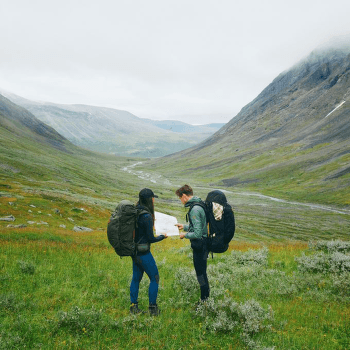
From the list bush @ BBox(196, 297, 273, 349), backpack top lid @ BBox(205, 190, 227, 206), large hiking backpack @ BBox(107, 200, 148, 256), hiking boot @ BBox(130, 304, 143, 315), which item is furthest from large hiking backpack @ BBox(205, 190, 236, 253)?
hiking boot @ BBox(130, 304, 143, 315)

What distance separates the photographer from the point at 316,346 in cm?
541

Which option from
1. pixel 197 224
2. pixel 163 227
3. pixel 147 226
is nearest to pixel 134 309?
pixel 147 226

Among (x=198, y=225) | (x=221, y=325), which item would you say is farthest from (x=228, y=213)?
(x=221, y=325)

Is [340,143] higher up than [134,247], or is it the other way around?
[340,143]

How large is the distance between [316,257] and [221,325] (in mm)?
7115

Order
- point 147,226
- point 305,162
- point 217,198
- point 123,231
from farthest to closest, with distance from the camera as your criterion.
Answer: point 305,162 < point 217,198 < point 147,226 < point 123,231

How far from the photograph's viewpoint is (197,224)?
6.71 m

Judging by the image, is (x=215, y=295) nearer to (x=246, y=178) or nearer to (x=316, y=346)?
(x=316, y=346)

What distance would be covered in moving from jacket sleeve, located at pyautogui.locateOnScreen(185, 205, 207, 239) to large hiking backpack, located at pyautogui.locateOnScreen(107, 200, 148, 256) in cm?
155

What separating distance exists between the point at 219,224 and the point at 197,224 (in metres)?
0.63

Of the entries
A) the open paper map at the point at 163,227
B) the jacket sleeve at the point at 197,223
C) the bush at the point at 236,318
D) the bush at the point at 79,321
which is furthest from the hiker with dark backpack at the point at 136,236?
the bush at the point at 236,318

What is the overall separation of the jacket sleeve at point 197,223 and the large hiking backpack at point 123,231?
155cm

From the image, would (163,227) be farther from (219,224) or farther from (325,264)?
(325,264)

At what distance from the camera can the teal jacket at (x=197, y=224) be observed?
668 cm
